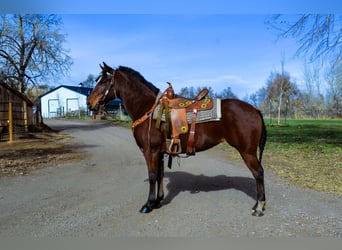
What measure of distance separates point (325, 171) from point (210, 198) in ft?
11.5

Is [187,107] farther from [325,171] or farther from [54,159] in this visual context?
[54,159]

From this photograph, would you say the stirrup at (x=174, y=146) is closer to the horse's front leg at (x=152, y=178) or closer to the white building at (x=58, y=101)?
the horse's front leg at (x=152, y=178)

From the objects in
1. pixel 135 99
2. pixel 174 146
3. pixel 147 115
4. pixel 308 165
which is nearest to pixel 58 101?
pixel 308 165

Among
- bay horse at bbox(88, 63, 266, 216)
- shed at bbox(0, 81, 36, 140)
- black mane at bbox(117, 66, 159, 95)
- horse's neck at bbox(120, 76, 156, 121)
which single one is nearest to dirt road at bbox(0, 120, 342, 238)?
bay horse at bbox(88, 63, 266, 216)

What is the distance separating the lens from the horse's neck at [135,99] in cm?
414

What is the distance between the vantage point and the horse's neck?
414cm

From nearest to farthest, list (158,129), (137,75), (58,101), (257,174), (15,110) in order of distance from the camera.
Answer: (257,174), (158,129), (137,75), (15,110), (58,101)

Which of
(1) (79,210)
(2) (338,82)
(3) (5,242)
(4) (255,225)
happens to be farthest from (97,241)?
(2) (338,82)

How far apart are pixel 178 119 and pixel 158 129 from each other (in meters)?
0.30

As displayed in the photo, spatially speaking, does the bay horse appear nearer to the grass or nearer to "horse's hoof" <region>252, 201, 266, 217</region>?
"horse's hoof" <region>252, 201, 266, 217</region>

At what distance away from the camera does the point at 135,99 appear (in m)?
4.15

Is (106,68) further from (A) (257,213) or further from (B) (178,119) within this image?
(A) (257,213)

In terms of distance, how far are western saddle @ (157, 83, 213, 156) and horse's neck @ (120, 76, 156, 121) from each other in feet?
0.88

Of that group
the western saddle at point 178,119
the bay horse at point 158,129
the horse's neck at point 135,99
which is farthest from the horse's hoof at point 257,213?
the horse's neck at point 135,99
